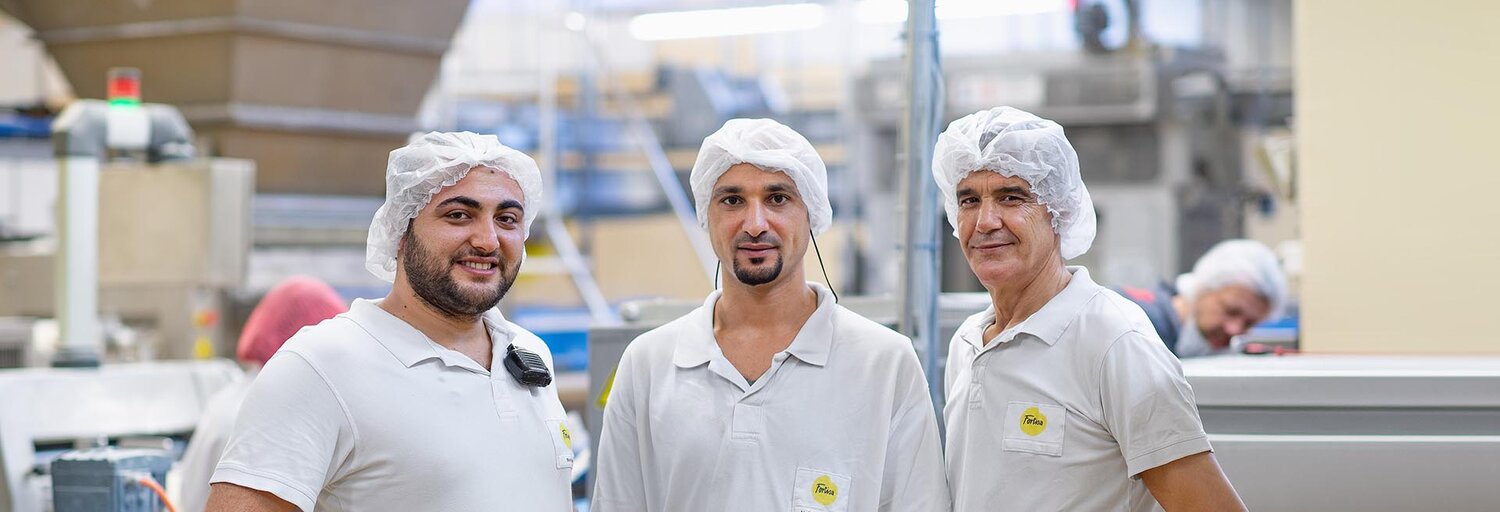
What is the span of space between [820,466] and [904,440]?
118mm

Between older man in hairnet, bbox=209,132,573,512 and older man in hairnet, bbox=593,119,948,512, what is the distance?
0.12 meters

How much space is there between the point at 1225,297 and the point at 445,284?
2.69 meters

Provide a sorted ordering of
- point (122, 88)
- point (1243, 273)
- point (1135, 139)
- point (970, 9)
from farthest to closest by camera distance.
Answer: point (970, 9) → point (1135, 139) → point (1243, 273) → point (122, 88)

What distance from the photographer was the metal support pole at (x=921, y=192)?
2.25 m

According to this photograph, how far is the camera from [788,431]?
1.75 metres

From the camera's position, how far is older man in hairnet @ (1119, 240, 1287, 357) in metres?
3.77

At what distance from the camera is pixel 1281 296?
152 inches

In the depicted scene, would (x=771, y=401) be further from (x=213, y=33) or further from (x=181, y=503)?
(x=213, y=33)

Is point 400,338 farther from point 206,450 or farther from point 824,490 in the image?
point 206,450

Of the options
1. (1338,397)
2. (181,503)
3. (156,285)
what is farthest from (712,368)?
(156,285)

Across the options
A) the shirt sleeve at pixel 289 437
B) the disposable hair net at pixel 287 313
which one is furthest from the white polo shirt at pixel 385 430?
the disposable hair net at pixel 287 313

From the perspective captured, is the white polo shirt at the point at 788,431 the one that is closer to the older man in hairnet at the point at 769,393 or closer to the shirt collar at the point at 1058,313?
the older man in hairnet at the point at 769,393

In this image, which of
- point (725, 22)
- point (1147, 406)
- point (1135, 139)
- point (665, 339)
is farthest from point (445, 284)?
point (725, 22)

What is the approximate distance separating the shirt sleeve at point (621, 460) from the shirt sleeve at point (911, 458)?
12.9 inches
